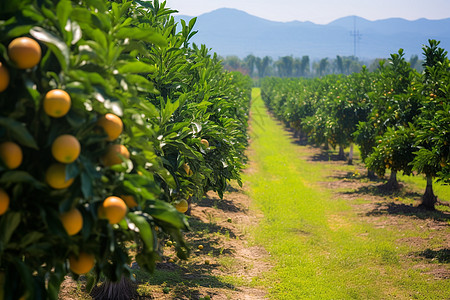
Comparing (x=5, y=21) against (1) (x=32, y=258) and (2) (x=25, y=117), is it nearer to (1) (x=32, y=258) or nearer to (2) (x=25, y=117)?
(2) (x=25, y=117)

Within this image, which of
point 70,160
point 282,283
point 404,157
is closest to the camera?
point 70,160

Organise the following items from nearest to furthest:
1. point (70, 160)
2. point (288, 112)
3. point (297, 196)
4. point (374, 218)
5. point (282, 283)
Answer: point (70, 160) → point (282, 283) → point (374, 218) → point (297, 196) → point (288, 112)

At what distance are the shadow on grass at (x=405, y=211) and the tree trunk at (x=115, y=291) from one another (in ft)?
36.0

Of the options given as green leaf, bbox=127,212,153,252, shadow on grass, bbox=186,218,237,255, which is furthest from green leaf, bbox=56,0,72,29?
shadow on grass, bbox=186,218,237,255

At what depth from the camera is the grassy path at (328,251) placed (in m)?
8.64

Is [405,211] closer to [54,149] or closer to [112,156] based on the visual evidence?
[112,156]

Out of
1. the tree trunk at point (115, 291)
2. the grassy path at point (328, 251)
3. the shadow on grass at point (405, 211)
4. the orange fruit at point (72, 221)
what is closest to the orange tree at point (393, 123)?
the shadow on grass at point (405, 211)

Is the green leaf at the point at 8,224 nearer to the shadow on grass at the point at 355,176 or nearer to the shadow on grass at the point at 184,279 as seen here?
the shadow on grass at the point at 184,279

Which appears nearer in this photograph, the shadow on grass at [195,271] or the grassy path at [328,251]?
the shadow on grass at [195,271]

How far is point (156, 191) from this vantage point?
8.20 ft

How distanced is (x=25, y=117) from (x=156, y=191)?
0.88m

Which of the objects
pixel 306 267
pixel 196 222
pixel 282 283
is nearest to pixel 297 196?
pixel 196 222

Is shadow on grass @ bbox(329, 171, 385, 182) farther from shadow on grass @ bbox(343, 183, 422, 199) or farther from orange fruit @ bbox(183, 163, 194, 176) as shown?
orange fruit @ bbox(183, 163, 194, 176)

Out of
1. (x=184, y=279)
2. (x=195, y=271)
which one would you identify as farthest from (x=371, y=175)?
(x=184, y=279)
